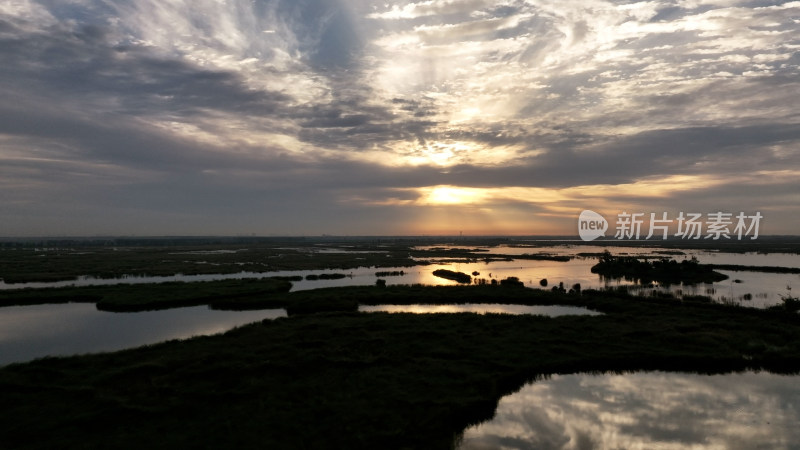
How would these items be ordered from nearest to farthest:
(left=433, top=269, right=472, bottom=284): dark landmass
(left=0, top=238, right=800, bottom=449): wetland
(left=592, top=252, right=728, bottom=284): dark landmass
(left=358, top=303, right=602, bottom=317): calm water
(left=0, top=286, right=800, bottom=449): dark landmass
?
1. (left=0, top=286, right=800, bottom=449): dark landmass
2. (left=0, top=238, right=800, bottom=449): wetland
3. (left=358, top=303, right=602, bottom=317): calm water
4. (left=592, top=252, right=728, bottom=284): dark landmass
5. (left=433, top=269, right=472, bottom=284): dark landmass

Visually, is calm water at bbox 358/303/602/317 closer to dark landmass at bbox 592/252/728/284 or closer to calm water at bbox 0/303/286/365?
calm water at bbox 0/303/286/365

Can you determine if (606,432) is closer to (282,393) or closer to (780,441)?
(780,441)

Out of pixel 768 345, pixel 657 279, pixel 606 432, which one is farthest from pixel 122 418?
pixel 657 279

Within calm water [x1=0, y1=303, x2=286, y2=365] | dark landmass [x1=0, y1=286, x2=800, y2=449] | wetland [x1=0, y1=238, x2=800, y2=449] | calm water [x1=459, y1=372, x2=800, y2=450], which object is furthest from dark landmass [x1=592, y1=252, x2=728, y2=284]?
calm water [x1=0, y1=303, x2=286, y2=365]

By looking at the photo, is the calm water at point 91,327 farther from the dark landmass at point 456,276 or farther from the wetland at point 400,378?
the dark landmass at point 456,276

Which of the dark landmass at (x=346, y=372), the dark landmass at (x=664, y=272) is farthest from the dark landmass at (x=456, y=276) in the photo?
the dark landmass at (x=346, y=372)

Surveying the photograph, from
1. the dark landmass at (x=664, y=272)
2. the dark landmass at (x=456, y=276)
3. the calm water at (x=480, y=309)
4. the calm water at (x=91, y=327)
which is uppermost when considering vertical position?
the dark landmass at (x=664, y=272)
